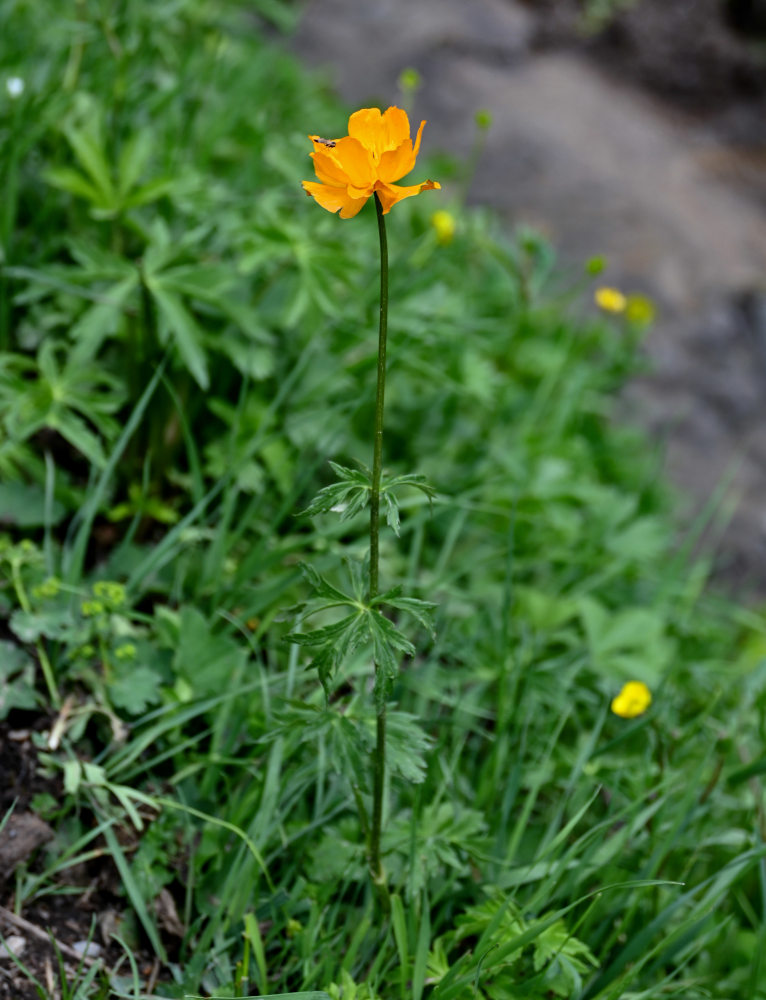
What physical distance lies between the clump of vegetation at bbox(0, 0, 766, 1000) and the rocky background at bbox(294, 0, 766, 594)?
77cm

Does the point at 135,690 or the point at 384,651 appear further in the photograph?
Result: the point at 135,690

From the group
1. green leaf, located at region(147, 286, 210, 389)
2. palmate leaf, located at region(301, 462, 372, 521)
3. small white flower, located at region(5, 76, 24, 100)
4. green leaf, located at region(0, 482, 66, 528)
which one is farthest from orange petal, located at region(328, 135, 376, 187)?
small white flower, located at region(5, 76, 24, 100)

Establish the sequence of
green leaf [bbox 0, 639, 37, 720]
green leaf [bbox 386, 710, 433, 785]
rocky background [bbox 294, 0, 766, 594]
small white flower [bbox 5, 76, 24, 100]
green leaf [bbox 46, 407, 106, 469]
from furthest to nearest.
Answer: rocky background [bbox 294, 0, 766, 594]
small white flower [bbox 5, 76, 24, 100]
green leaf [bbox 46, 407, 106, 469]
green leaf [bbox 0, 639, 37, 720]
green leaf [bbox 386, 710, 433, 785]

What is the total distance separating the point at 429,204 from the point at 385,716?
2.39 m

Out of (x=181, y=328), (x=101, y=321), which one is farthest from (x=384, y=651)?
(x=101, y=321)

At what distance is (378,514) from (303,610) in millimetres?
192

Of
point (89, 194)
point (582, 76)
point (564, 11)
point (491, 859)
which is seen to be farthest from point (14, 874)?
point (564, 11)

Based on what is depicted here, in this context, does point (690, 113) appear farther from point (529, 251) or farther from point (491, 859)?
point (491, 859)

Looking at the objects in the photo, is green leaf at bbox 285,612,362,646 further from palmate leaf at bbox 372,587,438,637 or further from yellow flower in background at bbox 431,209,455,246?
yellow flower in background at bbox 431,209,455,246

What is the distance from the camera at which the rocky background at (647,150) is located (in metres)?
3.39

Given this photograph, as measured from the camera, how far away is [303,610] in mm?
1187

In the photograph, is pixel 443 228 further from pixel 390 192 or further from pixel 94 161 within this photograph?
pixel 390 192

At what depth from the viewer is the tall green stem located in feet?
3.33

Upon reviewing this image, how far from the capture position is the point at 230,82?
305cm
